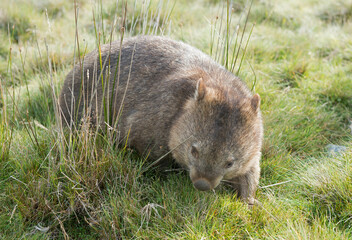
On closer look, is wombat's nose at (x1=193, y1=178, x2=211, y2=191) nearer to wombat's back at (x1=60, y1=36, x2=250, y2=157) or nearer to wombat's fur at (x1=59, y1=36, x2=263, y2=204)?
wombat's fur at (x1=59, y1=36, x2=263, y2=204)

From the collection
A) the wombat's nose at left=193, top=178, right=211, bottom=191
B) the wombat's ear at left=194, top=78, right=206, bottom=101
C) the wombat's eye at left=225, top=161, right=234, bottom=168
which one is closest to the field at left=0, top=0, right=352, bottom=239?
the wombat's nose at left=193, top=178, right=211, bottom=191

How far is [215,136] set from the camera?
103 inches

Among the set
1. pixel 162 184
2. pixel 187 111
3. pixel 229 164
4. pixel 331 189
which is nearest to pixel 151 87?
pixel 187 111

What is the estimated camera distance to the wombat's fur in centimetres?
265

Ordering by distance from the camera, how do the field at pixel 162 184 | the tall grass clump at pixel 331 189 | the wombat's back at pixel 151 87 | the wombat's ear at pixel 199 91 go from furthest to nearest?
the wombat's back at pixel 151 87
the wombat's ear at pixel 199 91
the tall grass clump at pixel 331 189
the field at pixel 162 184

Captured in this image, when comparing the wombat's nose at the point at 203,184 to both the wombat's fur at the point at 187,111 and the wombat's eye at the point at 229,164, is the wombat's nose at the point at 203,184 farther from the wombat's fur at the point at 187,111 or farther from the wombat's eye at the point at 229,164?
the wombat's eye at the point at 229,164

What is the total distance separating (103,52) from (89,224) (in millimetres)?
1677

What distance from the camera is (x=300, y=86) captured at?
4562mm

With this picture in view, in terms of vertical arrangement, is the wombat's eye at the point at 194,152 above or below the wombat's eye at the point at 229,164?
above

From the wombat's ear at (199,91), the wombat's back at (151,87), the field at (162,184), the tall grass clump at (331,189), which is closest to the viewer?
the field at (162,184)

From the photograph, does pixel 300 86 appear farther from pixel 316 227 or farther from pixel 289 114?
pixel 316 227

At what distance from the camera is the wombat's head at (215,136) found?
262 centimetres

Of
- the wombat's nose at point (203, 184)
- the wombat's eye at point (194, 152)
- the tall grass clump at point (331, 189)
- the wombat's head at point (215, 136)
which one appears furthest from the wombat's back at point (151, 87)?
the tall grass clump at point (331, 189)

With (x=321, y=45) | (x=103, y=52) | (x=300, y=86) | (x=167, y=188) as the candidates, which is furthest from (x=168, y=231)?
(x=321, y=45)
